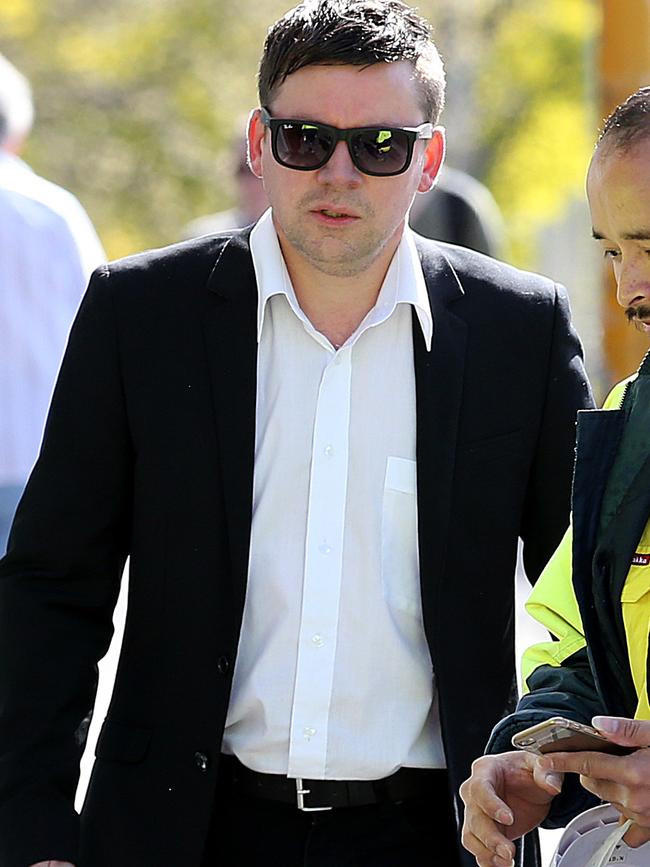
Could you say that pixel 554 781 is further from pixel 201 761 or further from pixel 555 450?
pixel 555 450

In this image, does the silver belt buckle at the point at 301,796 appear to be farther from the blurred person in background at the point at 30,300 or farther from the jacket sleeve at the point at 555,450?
the blurred person in background at the point at 30,300

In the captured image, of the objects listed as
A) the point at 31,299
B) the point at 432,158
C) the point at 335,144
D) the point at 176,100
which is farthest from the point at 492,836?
the point at 176,100

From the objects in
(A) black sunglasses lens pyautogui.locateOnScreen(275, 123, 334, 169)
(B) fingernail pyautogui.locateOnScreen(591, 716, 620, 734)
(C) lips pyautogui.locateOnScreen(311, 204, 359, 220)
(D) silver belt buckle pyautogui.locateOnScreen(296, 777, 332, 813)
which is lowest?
(D) silver belt buckle pyautogui.locateOnScreen(296, 777, 332, 813)

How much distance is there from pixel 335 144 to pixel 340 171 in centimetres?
5

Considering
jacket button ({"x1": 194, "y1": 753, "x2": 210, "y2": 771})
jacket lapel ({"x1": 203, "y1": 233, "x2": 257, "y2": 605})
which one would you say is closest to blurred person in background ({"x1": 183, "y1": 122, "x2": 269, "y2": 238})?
jacket lapel ({"x1": 203, "y1": 233, "x2": 257, "y2": 605})

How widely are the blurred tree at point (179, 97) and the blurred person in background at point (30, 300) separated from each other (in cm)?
1873

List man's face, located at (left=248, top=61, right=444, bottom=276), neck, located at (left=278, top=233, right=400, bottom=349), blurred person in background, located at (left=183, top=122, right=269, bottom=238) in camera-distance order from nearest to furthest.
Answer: man's face, located at (left=248, top=61, right=444, bottom=276) < neck, located at (left=278, top=233, right=400, bottom=349) < blurred person in background, located at (left=183, top=122, right=269, bottom=238)

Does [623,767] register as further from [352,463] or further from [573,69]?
[573,69]

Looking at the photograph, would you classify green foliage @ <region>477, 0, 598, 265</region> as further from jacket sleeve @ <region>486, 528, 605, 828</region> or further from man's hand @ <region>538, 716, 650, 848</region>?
man's hand @ <region>538, 716, 650, 848</region>

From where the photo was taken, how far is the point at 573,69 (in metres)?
25.4

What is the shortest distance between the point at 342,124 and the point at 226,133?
72.7ft

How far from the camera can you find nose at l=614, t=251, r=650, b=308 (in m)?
2.34

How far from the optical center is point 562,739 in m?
2.22

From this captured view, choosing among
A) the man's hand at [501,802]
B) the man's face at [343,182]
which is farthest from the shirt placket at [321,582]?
the man's hand at [501,802]
